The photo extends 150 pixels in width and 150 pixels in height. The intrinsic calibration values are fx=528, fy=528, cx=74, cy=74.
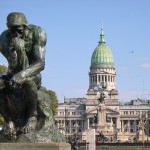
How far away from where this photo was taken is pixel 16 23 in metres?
8.19

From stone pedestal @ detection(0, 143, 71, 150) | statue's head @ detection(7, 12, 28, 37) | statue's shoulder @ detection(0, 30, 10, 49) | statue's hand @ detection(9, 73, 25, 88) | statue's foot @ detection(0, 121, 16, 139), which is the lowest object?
stone pedestal @ detection(0, 143, 71, 150)

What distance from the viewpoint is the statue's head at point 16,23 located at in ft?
26.9

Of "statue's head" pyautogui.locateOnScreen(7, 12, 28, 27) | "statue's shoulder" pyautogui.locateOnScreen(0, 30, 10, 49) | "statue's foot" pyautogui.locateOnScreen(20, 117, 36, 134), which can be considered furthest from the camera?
"statue's shoulder" pyautogui.locateOnScreen(0, 30, 10, 49)

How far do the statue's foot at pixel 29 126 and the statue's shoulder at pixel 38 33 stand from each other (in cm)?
129

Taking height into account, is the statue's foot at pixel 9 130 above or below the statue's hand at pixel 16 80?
below

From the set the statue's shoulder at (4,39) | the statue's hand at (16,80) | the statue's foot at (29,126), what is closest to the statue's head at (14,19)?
the statue's shoulder at (4,39)

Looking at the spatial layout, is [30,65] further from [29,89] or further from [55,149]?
[55,149]

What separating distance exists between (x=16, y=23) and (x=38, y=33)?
0.57m

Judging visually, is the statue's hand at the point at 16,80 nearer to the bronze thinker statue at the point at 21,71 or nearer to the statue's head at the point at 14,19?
the bronze thinker statue at the point at 21,71

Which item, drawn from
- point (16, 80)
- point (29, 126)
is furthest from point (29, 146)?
point (16, 80)

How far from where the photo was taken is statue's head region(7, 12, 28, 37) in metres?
8.20

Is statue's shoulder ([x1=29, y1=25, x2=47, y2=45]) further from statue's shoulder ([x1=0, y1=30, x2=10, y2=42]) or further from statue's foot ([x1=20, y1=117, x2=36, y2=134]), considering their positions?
statue's foot ([x1=20, y1=117, x2=36, y2=134])

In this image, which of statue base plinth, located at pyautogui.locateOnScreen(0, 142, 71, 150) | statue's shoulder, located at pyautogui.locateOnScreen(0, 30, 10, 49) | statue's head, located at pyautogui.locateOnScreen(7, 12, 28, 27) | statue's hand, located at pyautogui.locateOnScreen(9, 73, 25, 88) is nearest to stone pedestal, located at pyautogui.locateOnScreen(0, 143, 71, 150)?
statue base plinth, located at pyautogui.locateOnScreen(0, 142, 71, 150)

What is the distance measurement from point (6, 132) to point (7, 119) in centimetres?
31
